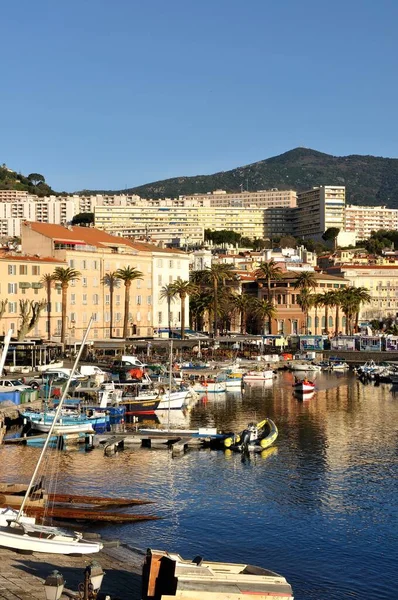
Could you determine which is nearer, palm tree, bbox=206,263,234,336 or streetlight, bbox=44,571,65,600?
streetlight, bbox=44,571,65,600

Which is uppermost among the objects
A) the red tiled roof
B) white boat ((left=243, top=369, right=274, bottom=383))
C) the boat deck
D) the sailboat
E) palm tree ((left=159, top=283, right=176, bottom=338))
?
the red tiled roof

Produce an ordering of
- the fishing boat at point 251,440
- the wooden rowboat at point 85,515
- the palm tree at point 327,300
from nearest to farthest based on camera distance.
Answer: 1. the wooden rowboat at point 85,515
2. the fishing boat at point 251,440
3. the palm tree at point 327,300

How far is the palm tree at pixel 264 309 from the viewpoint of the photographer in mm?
129750

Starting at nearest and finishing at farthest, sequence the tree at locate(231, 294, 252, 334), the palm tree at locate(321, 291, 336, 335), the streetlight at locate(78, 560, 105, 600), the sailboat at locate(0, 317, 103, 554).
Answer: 1. the streetlight at locate(78, 560, 105, 600)
2. the sailboat at locate(0, 317, 103, 554)
3. the tree at locate(231, 294, 252, 334)
4. the palm tree at locate(321, 291, 336, 335)

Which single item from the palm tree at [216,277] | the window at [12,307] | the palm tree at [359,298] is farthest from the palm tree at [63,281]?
the palm tree at [359,298]

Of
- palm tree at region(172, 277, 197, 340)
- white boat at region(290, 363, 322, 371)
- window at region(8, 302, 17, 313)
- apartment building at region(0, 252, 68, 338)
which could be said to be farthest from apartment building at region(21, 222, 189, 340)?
white boat at region(290, 363, 322, 371)

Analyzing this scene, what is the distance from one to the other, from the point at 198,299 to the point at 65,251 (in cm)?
3463

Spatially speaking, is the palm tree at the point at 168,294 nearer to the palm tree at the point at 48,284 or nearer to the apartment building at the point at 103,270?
the apartment building at the point at 103,270

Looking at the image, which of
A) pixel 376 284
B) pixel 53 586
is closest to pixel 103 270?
pixel 376 284

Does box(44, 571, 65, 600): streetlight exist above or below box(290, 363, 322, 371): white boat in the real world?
above

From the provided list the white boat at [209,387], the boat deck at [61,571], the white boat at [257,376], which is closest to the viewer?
the boat deck at [61,571]

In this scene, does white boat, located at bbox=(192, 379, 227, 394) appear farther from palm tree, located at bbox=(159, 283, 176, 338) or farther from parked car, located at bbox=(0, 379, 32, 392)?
palm tree, located at bbox=(159, 283, 176, 338)

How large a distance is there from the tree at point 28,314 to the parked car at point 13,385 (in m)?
14.9

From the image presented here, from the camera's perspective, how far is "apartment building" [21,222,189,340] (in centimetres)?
9700
